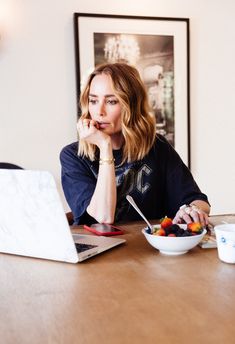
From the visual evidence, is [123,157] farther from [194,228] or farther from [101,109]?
[194,228]

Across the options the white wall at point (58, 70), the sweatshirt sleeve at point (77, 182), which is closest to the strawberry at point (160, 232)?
the sweatshirt sleeve at point (77, 182)

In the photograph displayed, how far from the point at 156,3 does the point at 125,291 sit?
229cm

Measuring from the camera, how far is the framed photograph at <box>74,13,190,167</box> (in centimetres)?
261

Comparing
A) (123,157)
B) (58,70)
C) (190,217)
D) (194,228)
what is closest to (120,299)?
(194,228)

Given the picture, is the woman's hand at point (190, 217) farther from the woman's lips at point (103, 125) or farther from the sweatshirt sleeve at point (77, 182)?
the woman's lips at point (103, 125)

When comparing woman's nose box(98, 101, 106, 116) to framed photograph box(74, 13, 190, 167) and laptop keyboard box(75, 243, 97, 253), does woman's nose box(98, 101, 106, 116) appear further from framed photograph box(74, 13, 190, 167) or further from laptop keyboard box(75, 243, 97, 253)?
framed photograph box(74, 13, 190, 167)

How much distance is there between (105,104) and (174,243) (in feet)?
2.84

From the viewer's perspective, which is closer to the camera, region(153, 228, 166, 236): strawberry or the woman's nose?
region(153, 228, 166, 236): strawberry

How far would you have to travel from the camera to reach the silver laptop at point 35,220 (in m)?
1.01

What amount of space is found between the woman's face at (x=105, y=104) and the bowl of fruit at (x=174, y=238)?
0.74m

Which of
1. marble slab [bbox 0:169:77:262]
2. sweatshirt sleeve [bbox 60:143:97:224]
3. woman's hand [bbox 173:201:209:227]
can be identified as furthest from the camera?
sweatshirt sleeve [bbox 60:143:97:224]

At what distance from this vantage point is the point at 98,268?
100 cm

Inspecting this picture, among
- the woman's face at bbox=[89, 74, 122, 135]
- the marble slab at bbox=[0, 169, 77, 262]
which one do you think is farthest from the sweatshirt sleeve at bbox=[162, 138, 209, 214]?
the marble slab at bbox=[0, 169, 77, 262]

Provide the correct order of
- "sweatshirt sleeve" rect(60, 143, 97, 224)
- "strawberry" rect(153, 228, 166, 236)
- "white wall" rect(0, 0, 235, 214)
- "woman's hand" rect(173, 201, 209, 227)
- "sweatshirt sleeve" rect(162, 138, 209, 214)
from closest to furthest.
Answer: "strawberry" rect(153, 228, 166, 236), "woman's hand" rect(173, 201, 209, 227), "sweatshirt sleeve" rect(60, 143, 97, 224), "sweatshirt sleeve" rect(162, 138, 209, 214), "white wall" rect(0, 0, 235, 214)
